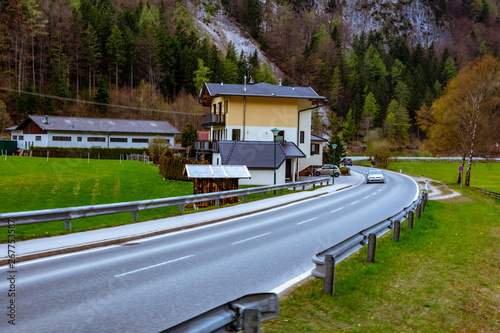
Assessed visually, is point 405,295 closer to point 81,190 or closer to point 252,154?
point 81,190

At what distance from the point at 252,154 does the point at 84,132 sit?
37176mm

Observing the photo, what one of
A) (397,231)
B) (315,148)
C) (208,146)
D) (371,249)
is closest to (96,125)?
(208,146)

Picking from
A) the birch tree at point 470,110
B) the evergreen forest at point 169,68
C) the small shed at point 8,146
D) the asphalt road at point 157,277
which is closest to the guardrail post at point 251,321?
the asphalt road at point 157,277

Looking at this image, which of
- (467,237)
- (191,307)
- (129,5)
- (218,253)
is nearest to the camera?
(191,307)

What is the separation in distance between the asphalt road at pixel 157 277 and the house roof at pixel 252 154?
21081mm

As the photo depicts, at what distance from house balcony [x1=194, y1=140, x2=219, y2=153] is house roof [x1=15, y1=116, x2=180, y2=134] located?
2215 centimetres

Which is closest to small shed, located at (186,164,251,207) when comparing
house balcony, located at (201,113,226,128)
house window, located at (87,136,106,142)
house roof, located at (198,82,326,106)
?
house roof, located at (198,82,326,106)

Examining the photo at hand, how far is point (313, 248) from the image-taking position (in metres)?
11.4

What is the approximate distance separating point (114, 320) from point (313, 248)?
6844 millimetres

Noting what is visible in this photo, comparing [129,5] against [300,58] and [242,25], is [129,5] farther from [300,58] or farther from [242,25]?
[300,58]

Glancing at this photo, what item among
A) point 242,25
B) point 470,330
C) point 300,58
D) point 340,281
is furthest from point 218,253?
point 242,25

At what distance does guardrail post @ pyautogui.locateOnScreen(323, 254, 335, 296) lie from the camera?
682cm

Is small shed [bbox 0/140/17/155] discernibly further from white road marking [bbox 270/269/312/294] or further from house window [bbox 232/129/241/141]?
white road marking [bbox 270/269/312/294]

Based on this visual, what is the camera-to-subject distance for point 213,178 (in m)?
22.4
